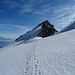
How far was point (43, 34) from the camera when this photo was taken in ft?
172

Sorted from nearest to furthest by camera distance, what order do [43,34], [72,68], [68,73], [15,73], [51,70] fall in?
[68,73] < [72,68] < [51,70] < [15,73] < [43,34]

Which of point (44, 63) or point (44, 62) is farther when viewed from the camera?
point (44, 62)

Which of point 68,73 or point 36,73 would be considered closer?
point 68,73

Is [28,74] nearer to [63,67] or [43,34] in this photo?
[63,67]

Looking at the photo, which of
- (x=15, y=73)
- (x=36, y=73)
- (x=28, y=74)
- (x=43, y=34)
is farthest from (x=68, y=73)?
(x=43, y=34)

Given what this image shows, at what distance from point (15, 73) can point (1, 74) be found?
1414 millimetres

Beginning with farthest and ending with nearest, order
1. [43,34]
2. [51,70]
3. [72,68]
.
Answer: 1. [43,34]
2. [51,70]
3. [72,68]

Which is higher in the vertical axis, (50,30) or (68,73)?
(50,30)

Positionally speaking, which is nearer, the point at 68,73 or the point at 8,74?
the point at 68,73

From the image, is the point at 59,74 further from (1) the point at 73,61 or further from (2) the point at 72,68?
(1) the point at 73,61

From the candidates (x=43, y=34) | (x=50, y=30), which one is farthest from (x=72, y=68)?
(x=50, y=30)

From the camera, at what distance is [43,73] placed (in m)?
7.95

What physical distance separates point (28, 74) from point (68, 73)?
3028 mm

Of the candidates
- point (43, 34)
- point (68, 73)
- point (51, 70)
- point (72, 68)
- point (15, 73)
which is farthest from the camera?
point (43, 34)
